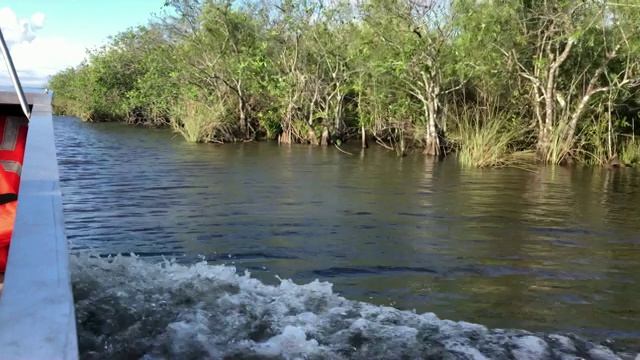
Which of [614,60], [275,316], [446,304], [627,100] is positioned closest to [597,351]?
[446,304]

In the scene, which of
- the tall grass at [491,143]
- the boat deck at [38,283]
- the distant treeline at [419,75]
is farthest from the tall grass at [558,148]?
the boat deck at [38,283]

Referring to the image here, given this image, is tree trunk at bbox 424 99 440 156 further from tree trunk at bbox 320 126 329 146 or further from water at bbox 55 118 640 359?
water at bbox 55 118 640 359

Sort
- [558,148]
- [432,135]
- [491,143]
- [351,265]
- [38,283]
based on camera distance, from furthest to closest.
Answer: [432,135] < [558,148] < [491,143] < [351,265] < [38,283]

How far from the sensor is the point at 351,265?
6.44 meters

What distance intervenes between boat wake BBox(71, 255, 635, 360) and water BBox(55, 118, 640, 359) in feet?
0.05

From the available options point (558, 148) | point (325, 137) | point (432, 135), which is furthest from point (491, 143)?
point (325, 137)

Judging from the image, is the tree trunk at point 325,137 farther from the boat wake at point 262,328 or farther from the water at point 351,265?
the boat wake at point 262,328

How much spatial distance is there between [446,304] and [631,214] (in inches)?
232

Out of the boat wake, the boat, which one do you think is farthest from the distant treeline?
the boat

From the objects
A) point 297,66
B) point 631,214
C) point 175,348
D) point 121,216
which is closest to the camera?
point 175,348

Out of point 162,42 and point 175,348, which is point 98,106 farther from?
point 175,348

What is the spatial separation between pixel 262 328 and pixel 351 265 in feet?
7.85

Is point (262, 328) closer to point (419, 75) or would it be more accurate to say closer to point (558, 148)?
point (558, 148)

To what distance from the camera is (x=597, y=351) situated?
4.16m
